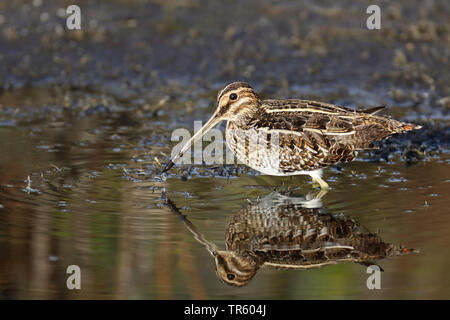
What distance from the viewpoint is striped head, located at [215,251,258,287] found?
209 inches

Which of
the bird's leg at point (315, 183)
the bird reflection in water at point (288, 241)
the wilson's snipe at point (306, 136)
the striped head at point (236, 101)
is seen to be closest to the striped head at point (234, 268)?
the bird reflection in water at point (288, 241)

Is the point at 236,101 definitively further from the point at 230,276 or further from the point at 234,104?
the point at 230,276

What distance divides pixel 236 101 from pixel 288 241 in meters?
2.00

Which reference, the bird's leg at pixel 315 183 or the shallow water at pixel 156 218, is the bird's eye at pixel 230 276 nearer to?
the shallow water at pixel 156 218

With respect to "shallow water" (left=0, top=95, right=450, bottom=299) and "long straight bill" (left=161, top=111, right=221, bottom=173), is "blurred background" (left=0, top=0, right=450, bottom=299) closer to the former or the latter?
"shallow water" (left=0, top=95, right=450, bottom=299)

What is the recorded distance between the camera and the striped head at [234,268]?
5.31 metres

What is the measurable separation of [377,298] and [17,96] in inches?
277

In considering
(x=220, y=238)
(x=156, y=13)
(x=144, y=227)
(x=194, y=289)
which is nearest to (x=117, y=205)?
(x=144, y=227)

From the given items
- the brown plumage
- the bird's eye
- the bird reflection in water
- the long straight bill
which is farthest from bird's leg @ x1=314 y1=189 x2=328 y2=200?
the bird's eye

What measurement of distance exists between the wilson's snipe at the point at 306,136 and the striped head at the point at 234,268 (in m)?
1.61

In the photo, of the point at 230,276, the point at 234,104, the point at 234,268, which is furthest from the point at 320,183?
the point at 230,276

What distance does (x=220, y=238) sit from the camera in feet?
19.7

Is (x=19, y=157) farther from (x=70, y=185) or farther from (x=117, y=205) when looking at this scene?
(x=117, y=205)

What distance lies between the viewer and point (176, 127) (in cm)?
948
